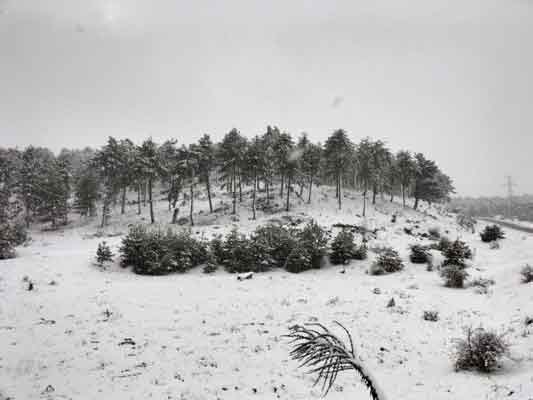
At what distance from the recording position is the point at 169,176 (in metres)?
46.0

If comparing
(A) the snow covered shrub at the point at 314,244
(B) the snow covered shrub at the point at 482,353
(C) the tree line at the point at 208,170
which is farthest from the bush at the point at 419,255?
(C) the tree line at the point at 208,170

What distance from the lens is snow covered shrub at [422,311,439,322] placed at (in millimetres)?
11291

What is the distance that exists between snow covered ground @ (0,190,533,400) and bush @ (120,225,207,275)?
1.12m

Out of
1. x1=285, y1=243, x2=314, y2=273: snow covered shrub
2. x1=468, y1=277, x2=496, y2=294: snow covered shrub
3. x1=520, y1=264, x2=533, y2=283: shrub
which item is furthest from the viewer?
x1=285, y1=243, x2=314, y2=273: snow covered shrub

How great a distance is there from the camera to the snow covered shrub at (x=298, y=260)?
2158 cm

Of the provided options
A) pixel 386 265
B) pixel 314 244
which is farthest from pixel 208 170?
pixel 386 265

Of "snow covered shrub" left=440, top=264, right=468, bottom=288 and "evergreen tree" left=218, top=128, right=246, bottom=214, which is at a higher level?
"evergreen tree" left=218, top=128, right=246, bottom=214

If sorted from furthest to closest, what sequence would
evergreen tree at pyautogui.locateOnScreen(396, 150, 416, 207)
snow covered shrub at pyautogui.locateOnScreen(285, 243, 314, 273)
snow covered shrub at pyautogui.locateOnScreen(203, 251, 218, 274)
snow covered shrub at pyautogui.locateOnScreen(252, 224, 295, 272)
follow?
evergreen tree at pyautogui.locateOnScreen(396, 150, 416, 207)
snow covered shrub at pyautogui.locateOnScreen(252, 224, 295, 272)
snow covered shrub at pyautogui.locateOnScreen(285, 243, 314, 273)
snow covered shrub at pyautogui.locateOnScreen(203, 251, 218, 274)

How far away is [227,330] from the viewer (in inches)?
427

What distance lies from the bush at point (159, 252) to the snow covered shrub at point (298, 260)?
7.08 meters

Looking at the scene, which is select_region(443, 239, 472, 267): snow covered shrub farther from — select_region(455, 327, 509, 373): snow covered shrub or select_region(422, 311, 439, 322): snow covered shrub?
select_region(455, 327, 509, 373): snow covered shrub

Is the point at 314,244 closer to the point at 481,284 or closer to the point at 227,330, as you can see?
the point at 481,284

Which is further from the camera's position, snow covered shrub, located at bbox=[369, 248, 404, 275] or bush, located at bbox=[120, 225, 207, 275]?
bush, located at bbox=[120, 225, 207, 275]

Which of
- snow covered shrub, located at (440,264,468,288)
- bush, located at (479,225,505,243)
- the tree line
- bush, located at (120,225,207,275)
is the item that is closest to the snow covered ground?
snow covered shrub, located at (440,264,468,288)
